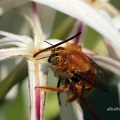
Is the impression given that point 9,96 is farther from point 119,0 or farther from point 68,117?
point 119,0

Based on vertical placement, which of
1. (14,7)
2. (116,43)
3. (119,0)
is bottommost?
(116,43)

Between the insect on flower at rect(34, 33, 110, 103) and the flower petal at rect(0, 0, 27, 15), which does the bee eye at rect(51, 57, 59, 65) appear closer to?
the insect on flower at rect(34, 33, 110, 103)

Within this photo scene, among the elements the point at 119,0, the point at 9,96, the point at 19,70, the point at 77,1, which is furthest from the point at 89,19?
the point at 119,0

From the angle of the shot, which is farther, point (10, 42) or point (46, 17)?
point (46, 17)

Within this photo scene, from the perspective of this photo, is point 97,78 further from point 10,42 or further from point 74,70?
point 10,42

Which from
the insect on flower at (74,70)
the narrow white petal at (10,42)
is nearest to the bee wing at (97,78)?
the insect on flower at (74,70)

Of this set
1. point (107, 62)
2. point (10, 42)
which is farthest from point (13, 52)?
point (107, 62)
